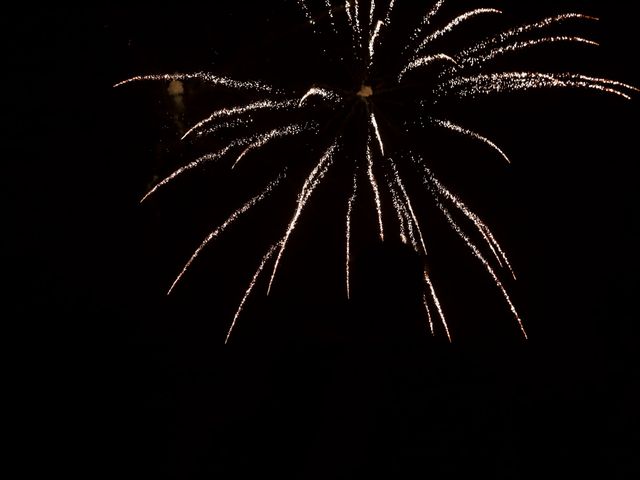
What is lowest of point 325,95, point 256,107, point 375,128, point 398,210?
point 398,210

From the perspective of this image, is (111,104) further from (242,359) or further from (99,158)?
(242,359)

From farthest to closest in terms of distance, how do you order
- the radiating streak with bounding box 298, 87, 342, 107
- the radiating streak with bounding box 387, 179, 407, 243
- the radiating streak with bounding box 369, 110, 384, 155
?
the radiating streak with bounding box 387, 179, 407, 243
the radiating streak with bounding box 369, 110, 384, 155
the radiating streak with bounding box 298, 87, 342, 107

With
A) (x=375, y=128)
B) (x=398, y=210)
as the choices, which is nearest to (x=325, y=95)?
(x=375, y=128)

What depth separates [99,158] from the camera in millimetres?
6266

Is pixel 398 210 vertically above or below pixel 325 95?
below

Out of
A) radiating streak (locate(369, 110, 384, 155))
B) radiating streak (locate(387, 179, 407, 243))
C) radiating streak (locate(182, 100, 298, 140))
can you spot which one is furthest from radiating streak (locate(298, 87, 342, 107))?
radiating streak (locate(387, 179, 407, 243))

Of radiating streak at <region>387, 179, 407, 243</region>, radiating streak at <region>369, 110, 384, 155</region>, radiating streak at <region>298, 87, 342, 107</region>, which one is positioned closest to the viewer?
radiating streak at <region>298, 87, 342, 107</region>

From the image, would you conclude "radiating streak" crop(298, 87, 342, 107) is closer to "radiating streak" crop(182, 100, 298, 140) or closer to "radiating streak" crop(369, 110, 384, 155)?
"radiating streak" crop(182, 100, 298, 140)

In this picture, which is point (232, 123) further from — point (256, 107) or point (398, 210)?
point (398, 210)

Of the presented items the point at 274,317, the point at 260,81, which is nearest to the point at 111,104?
the point at 260,81

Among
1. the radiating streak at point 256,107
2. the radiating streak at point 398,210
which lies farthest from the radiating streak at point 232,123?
the radiating streak at point 398,210

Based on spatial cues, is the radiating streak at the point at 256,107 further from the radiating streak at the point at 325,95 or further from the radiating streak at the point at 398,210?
the radiating streak at the point at 398,210

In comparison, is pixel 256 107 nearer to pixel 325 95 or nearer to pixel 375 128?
pixel 325 95

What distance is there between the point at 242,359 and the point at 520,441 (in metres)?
3.51
